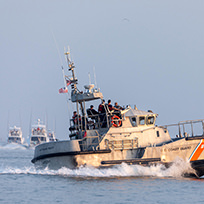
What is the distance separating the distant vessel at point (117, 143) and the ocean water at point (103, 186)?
0.39m

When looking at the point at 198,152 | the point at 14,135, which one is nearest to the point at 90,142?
the point at 198,152

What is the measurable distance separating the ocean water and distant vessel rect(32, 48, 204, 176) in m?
0.39

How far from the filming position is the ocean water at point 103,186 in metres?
16.0

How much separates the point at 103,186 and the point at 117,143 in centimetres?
339

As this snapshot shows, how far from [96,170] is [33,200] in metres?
5.08

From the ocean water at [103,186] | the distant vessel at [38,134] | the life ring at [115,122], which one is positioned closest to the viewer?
the ocean water at [103,186]

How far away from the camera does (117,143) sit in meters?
21.1

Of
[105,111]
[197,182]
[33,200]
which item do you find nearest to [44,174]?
[105,111]

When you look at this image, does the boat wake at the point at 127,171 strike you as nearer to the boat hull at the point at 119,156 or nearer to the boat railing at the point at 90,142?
the boat hull at the point at 119,156

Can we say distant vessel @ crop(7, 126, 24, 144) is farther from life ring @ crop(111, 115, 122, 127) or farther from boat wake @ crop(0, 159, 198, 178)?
boat wake @ crop(0, 159, 198, 178)

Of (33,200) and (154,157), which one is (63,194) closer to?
(33,200)

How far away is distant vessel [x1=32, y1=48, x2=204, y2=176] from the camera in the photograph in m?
20.7

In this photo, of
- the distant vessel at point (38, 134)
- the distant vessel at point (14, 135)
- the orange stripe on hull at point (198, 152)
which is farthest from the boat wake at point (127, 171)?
the distant vessel at point (14, 135)

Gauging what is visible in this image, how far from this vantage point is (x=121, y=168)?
67.3 feet
